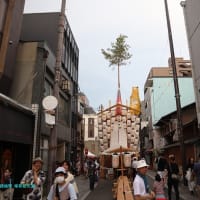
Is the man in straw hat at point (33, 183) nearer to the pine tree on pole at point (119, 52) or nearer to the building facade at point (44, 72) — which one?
the building facade at point (44, 72)

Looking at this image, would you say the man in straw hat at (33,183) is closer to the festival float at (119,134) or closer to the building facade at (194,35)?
the festival float at (119,134)

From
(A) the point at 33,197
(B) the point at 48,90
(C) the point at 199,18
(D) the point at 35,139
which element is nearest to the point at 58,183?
(A) the point at 33,197

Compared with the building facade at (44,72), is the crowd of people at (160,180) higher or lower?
lower

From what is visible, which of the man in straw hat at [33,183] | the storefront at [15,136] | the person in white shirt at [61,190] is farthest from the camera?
the storefront at [15,136]

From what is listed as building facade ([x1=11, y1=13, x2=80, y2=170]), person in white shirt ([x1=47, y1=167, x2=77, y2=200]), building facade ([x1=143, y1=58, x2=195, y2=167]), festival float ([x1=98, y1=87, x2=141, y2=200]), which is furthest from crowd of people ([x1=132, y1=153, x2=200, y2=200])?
building facade ([x1=143, y1=58, x2=195, y2=167])

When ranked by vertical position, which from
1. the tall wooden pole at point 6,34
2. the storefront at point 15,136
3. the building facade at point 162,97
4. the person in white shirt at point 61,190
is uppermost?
the building facade at point 162,97

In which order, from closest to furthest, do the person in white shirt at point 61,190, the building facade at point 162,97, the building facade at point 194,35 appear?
the person in white shirt at point 61,190, the building facade at point 194,35, the building facade at point 162,97

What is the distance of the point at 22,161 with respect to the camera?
1222 centimetres

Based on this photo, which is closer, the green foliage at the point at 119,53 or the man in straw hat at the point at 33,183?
the man in straw hat at the point at 33,183

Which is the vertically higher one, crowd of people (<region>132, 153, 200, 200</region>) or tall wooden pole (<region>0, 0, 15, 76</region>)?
tall wooden pole (<region>0, 0, 15, 76</region>)

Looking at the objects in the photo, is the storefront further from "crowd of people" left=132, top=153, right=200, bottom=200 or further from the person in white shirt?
"crowd of people" left=132, top=153, right=200, bottom=200

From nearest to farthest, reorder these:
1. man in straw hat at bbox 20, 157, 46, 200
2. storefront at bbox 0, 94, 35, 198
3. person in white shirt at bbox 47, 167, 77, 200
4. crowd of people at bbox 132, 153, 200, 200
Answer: crowd of people at bbox 132, 153, 200, 200
person in white shirt at bbox 47, 167, 77, 200
man in straw hat at bbox 20, 157, 46, 200
storefront at bbox 0, 94, 35, 198

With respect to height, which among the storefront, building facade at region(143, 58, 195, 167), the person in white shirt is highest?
building facade at region(143, 58, 195, 167)

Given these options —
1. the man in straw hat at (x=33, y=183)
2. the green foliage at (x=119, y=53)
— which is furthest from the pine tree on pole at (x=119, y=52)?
the man in straw hat at (x=33, y=183)
